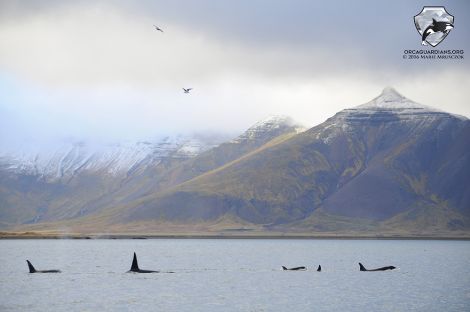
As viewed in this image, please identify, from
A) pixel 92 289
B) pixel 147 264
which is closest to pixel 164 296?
pixel 92 289

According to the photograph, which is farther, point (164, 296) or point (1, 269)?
point (1, 269)

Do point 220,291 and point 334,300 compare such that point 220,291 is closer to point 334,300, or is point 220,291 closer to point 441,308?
point 334,300

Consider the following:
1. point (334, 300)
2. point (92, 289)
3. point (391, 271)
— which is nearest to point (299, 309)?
point (334, 300)

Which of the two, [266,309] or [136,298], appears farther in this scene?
[136,298]

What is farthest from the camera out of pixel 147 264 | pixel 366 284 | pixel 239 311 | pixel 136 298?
pixel 147 264

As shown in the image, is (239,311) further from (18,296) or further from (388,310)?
(18,296)

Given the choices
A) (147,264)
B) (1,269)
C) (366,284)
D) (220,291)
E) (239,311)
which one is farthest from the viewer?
(147,264)

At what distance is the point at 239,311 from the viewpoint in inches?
3374

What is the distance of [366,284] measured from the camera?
11731cm

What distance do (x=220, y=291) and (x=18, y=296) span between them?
74.6ft

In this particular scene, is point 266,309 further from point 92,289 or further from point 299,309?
point 92,289

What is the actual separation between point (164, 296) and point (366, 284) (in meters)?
31.0

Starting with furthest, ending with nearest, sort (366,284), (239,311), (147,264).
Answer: (147,264) → (366,284) → (239,311)

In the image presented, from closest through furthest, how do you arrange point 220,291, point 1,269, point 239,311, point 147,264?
point 239,311 < point 220,291 < point 1,269 < point 147,264
